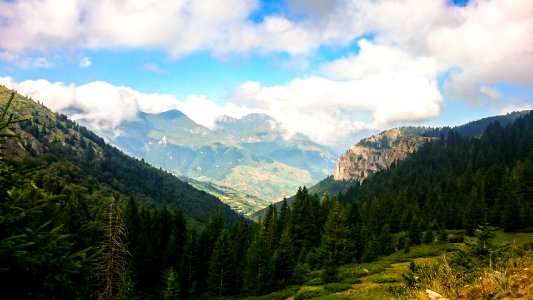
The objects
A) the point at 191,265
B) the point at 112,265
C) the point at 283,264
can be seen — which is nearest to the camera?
the point at 112,265

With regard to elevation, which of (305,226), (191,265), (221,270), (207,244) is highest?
(305,226)

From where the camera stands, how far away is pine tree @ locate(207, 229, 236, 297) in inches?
2766

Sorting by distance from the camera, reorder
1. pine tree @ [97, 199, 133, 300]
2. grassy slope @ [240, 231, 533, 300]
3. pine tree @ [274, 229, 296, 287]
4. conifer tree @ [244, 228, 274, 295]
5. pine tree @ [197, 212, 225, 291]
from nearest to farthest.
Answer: pine tree @ [97, 199, 133, 300]
grassy slope @ [240, 231, 533, 300]
conifer tree @ [244, 228, 274, 295]
pine tree @ [274, 229, 296, 287]
pine tree @ [197, 212, 225, 291]

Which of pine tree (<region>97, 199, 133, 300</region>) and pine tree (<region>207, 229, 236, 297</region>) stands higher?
pine tree (<region>97, 199, 133, 300</region>)

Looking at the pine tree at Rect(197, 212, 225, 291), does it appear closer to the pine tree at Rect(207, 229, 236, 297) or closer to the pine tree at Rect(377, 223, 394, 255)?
the pine tree at Rect(207, 229, 236, 297)

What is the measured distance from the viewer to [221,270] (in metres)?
71.1

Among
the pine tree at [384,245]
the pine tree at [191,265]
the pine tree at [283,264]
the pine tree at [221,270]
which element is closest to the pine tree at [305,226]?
the pine tree at [384,245]

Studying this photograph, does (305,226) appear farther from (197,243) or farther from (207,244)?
(197,243)

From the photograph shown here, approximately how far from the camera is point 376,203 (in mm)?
129375

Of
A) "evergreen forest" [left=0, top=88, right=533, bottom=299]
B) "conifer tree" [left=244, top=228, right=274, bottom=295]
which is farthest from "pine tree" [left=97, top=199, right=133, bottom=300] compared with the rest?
"conifer tree" [left=244, top=228, right=274, bottom=295]

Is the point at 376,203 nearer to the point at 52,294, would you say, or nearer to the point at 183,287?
the point at 183,287

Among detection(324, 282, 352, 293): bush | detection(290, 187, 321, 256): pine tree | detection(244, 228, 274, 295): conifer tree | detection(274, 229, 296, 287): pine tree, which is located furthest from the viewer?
detection(290, 187, 321, 256): pine tree

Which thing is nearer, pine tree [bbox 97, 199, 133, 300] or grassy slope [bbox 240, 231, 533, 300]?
pine tree [bbox 97, 199, 133, 300]

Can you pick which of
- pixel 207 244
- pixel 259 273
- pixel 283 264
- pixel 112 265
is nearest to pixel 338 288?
pixel 259 273
